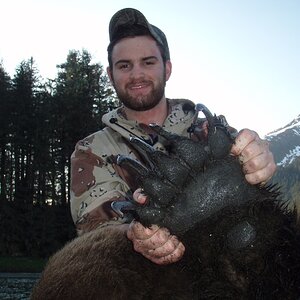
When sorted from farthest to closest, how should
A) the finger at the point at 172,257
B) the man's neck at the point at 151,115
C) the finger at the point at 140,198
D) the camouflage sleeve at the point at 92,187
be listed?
the man's neck at the point at 151,115, the camouflage sleeve at the point at 92,187, the finger at the point at 172,257, the finger at the point at 140,198

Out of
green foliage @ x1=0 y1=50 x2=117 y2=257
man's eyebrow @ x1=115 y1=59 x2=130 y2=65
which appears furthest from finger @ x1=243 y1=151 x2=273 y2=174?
green foliage @ x1=0 y1=50 x2=117 y2=257

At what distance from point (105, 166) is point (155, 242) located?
6.74 ft

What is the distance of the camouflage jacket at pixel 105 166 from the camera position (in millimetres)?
4016

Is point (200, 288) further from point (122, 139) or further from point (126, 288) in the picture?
point (122, 139)

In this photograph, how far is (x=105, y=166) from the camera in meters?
4.52

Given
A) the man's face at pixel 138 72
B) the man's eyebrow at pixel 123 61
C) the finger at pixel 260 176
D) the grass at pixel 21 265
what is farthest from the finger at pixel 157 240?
the grass at pixel 21 265

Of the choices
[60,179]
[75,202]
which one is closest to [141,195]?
[75,202]

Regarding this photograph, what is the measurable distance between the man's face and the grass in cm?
2844

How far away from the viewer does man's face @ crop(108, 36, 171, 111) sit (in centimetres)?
494

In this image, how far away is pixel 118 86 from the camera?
Answer: 5.05 m

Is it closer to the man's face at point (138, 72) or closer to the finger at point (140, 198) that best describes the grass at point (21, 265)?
the man's face at point (138, 72)

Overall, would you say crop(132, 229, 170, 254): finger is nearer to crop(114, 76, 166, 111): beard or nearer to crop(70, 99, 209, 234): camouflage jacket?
crop(70, 99, 209, 234): camouflage jacket

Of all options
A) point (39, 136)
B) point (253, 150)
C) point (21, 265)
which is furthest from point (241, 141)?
point (39, 136)

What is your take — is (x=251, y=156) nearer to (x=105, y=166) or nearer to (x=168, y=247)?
(x=168, y=247)
